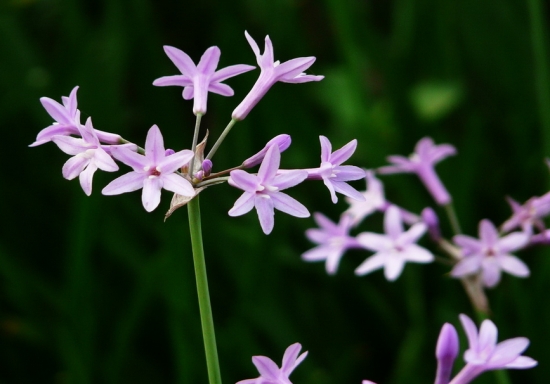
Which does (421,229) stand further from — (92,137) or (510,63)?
(510,63)

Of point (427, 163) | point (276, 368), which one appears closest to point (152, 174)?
point (276, 368)

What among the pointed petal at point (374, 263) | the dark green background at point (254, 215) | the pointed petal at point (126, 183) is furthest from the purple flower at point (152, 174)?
the dark green background at point (254, 215)

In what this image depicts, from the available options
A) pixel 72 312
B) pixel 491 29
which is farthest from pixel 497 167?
pixel 72 312

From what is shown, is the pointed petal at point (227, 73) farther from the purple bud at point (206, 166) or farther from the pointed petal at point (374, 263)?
the pointed petal at point (374, 263)

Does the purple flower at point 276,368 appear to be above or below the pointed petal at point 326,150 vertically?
below

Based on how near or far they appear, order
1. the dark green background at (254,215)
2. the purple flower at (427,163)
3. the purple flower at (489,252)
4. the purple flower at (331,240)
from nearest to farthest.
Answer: the purple flower at (489,252) < the purple flower at (331,240) < the purple flower at (427,163) < the dark green background at (254,215)

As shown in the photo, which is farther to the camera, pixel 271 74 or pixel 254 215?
pixel 254 215

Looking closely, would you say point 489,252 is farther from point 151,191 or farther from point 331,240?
point 151,191

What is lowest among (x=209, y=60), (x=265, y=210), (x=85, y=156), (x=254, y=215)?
(x=265, y=210)
